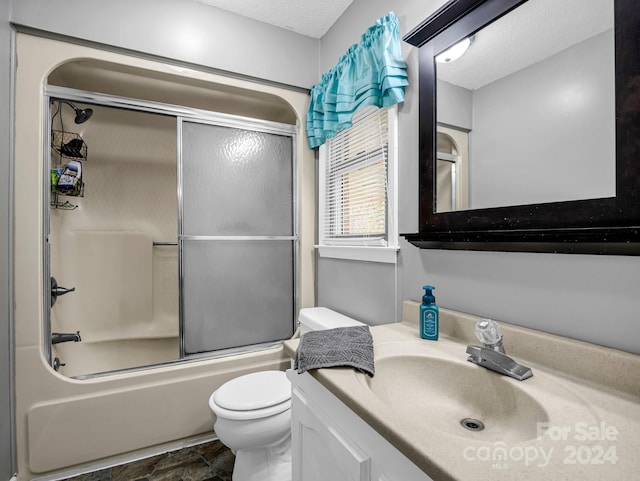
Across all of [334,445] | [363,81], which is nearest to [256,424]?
[334,445]

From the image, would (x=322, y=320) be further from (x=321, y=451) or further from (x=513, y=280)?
(x=513, y=280)

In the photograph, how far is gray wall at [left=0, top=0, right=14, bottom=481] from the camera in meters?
1.44

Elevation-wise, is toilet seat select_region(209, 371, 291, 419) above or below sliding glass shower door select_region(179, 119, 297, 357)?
below

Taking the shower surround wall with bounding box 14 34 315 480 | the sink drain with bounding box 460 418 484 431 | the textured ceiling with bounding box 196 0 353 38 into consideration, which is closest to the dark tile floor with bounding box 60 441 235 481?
the shower surround wall with bounding box 14 34 315 480

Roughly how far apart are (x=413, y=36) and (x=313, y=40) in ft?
3.80

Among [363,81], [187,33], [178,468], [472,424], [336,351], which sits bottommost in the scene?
[178,468]

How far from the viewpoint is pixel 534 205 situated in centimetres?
92

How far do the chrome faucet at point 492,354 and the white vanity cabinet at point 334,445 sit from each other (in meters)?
0.41

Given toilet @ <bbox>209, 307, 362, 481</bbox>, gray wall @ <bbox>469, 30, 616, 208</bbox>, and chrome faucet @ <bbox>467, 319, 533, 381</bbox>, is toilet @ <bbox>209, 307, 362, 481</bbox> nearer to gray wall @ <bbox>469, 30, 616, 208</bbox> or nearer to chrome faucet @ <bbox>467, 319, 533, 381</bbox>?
chrome faucet @ <bbox>467, 319, 533, 381</bbox>

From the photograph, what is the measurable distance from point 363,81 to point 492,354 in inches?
52.3

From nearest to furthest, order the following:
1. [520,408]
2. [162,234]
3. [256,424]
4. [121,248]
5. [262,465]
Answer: [520,408]
[256,424]
[262,465]
[121,248]
[162,234]

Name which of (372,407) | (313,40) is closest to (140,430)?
(372,407)

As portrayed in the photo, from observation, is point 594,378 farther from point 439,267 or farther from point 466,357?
point 439,267

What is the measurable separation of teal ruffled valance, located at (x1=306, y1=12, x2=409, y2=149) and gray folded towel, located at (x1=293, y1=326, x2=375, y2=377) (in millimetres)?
1051
